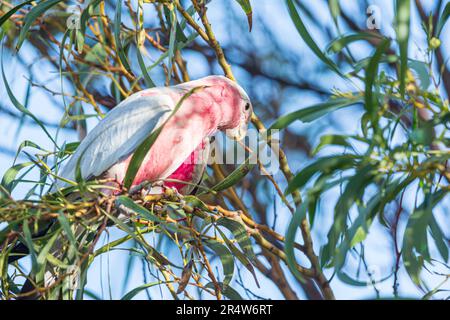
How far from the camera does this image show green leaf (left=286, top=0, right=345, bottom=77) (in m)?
1.17

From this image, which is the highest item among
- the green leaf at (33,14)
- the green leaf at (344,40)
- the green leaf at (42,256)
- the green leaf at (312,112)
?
the green leaf at (33,14)

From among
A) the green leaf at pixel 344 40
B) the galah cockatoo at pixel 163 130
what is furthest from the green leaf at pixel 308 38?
the galah cockatoo at pixel 163 130

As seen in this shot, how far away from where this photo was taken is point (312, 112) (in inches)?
45.2

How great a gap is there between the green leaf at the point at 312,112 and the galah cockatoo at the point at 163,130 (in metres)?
0.56

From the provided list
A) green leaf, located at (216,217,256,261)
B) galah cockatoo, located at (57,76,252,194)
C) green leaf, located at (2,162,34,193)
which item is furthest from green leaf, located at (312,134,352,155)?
green leaf, located at (2,162,34,193)

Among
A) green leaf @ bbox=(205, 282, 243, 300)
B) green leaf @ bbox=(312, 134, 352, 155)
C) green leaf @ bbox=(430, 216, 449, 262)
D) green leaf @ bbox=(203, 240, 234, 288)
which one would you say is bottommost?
green leaf @ bbox=(205, 282, 243, 300)

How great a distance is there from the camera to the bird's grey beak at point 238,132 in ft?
6.14

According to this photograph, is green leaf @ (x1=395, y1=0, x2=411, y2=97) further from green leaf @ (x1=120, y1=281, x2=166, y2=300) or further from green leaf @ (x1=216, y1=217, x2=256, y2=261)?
green leaf @ (x1=120, y1=281, x2=166, y2=300)

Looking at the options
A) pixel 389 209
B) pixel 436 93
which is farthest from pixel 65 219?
pixel 389 209

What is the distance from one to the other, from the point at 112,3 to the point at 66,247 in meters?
1.73

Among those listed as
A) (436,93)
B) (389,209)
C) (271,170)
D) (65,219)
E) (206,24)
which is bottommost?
(389,209)

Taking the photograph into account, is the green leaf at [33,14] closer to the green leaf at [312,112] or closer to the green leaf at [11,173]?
the green leaf at [11,173]
